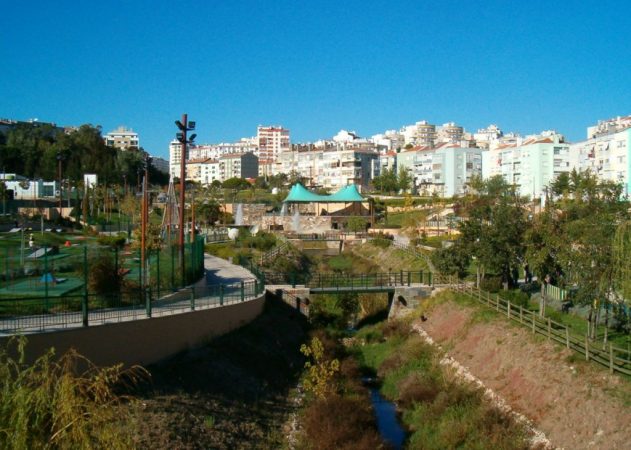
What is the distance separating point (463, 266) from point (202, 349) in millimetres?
15180

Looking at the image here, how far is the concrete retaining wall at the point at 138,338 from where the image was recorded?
1688 cm

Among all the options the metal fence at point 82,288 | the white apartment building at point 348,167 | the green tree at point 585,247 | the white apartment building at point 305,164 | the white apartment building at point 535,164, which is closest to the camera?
the metal fence at point 82,288

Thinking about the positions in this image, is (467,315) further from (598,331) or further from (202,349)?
(202,349)

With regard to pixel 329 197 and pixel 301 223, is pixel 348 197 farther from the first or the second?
pixel 301 223

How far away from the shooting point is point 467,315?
89.0 feet

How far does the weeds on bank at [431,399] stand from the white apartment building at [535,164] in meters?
65.5

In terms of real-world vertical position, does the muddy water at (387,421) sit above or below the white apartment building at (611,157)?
below

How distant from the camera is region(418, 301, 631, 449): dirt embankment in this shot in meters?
15.6

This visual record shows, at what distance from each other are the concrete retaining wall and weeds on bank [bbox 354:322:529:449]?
6.12 meters

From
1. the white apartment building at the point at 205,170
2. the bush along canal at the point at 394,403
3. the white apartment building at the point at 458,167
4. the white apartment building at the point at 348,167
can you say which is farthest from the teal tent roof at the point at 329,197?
the white apartment building at the point at 205,170

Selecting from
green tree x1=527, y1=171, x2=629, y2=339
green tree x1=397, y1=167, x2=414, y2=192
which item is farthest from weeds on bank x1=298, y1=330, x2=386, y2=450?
green tree x1=397, y1=167, x2=414, y2=192

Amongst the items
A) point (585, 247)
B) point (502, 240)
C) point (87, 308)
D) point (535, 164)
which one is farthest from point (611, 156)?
point (87, 308)

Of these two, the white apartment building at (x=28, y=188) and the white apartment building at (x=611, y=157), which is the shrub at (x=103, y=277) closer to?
the white apartment building at (x=611, y=157)

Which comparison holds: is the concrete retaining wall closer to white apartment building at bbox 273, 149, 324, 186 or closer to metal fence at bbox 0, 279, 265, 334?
metal fence at bbox 0, 279, 265, 334
